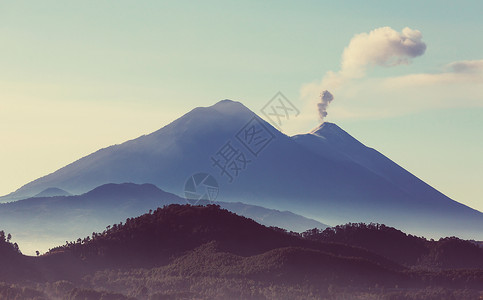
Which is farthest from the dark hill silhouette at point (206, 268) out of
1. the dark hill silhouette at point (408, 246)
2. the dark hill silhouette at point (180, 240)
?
the dark hill silhouette at point (408, 246)

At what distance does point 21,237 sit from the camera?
190 meters

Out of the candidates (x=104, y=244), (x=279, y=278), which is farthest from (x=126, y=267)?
(x=279, y=278)

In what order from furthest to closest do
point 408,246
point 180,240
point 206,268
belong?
point 408,246 < point 180,240 < point 206,268

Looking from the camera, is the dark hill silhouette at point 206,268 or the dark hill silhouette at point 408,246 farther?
the dark hill silhouette at point 408,246

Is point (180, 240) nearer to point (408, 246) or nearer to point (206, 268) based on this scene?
point (206, 268)

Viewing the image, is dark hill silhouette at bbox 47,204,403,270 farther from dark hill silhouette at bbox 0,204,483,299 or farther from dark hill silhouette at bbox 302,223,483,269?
dark hill silhouette at bbox 302,223,483,269

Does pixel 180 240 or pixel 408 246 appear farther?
pixel 408 246

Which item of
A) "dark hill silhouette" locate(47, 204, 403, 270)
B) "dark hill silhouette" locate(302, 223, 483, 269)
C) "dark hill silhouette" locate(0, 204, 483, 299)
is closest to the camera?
Result: "dark hill silhouette" locate(0, 204, 483, 299)

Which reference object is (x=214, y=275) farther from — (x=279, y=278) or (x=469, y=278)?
(x=469, y=278)

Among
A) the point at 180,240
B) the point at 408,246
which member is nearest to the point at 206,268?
the point at 180,240

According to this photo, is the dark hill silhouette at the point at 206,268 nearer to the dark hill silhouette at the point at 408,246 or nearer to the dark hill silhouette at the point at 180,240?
the dark hill silhouette at the point at 180,240

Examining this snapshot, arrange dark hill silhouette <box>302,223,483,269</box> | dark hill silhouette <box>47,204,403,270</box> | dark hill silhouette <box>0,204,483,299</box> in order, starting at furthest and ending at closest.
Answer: dark hill silhouette <box>302,223,483,269</box>
dark hill silhouette <box>47,204,403,270</box>
dark hill silhouette <box>0,204,483,299</box>

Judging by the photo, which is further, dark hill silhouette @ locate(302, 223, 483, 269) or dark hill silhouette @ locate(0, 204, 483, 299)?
dark hill silhouette @ locate(302, 223, 483, 269)

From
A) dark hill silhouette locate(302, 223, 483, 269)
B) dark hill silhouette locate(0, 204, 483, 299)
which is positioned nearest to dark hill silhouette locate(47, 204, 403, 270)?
dark hill silhouette locate(0, 204, 483, 299)
